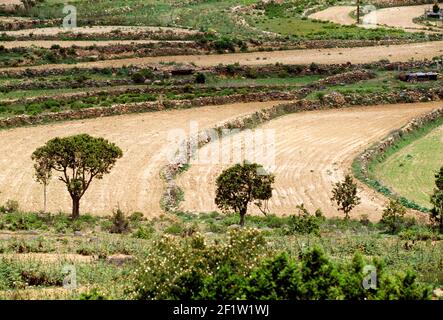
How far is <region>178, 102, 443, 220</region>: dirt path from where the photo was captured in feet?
144

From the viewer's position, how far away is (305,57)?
80.7 meters

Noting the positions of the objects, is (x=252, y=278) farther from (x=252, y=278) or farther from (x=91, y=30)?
(x=91, y=30)

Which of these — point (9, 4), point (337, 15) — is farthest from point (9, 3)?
point (337, 15)

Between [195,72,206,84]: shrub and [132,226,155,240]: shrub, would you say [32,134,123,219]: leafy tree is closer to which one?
[132,226,155,240]: shrub

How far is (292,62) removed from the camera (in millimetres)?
77750

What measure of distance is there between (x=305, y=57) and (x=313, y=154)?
29.3m

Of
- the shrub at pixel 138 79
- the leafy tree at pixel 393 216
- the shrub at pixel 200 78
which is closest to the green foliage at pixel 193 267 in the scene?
the leafy tree at pixel 393 216

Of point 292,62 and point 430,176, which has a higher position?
point 292,62

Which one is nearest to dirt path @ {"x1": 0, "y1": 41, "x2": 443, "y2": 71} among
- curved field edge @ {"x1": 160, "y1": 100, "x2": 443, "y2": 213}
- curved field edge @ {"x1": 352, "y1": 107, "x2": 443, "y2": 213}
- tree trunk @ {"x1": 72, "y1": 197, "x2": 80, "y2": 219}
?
curved field edge @ {"x1": 160, "y1": 100, "x2": 443, "y2": 213}

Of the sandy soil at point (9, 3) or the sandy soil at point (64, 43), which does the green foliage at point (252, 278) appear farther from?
the sandy soil at point (9, 3)

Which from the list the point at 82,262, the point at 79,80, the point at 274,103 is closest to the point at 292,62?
the point at 274,103

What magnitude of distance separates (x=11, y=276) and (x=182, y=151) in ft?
90.8
